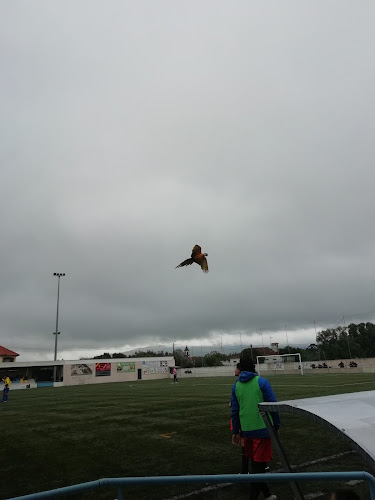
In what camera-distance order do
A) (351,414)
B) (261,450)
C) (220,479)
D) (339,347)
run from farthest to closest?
(339,347)
(261,450)
(351,414)
(220,479)

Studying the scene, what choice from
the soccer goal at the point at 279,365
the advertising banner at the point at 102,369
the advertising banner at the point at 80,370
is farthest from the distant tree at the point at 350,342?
the advertising banner at the point at 80,370

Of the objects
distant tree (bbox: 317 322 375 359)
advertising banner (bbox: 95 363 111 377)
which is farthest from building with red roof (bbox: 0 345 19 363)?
distant tree (bbox: 317 322 375 359)

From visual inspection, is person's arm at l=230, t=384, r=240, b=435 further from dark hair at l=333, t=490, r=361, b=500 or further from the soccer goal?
the soccer goal

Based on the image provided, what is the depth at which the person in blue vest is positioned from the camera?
482 centimetres

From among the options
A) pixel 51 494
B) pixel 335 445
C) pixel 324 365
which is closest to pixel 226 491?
pixel 335 445

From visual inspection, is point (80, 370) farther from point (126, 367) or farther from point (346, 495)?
point (346, 495)

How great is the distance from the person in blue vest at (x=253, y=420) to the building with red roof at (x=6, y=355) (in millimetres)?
76159

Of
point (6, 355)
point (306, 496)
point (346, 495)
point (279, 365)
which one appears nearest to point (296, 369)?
point (279, 365)

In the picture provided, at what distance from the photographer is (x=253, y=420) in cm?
492

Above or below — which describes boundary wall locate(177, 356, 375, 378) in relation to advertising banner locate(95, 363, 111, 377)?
below

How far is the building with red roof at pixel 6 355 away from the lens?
71875 mm

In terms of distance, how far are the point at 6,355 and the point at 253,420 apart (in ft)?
254

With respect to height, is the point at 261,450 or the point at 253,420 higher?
the point at 253,420

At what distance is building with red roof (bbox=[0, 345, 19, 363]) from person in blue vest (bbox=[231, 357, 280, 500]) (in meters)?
76.2
